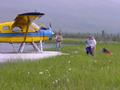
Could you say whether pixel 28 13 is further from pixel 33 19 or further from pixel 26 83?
pixel 26 83

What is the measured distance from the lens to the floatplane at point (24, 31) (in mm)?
28531

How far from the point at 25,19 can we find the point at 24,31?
1.09m

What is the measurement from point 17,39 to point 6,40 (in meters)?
0.81

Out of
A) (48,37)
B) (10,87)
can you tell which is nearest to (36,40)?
(48,37)

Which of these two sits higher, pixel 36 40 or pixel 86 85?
pixel 86 85

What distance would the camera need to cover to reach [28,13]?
27.4 m

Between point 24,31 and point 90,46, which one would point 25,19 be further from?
point 90,46

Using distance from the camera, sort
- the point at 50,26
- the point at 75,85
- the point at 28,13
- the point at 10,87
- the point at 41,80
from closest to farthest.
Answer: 1. the point at 10,87
2. the point at 75,85
3. the point at 41,80
4. the point at 28,13
5. the point at 50,26

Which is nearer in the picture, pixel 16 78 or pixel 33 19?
pixel 16 78

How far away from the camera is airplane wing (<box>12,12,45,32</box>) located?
2757 centimetres

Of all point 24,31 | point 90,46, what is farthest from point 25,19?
point 90,46

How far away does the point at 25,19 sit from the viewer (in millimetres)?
28672

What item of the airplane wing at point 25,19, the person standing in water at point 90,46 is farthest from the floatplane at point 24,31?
the person standing in water at point 90,46

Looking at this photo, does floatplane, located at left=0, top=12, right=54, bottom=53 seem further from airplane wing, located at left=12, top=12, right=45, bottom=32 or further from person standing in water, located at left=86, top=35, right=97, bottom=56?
person standing in water, located at left=86, top=35, right=97, bottom=56
